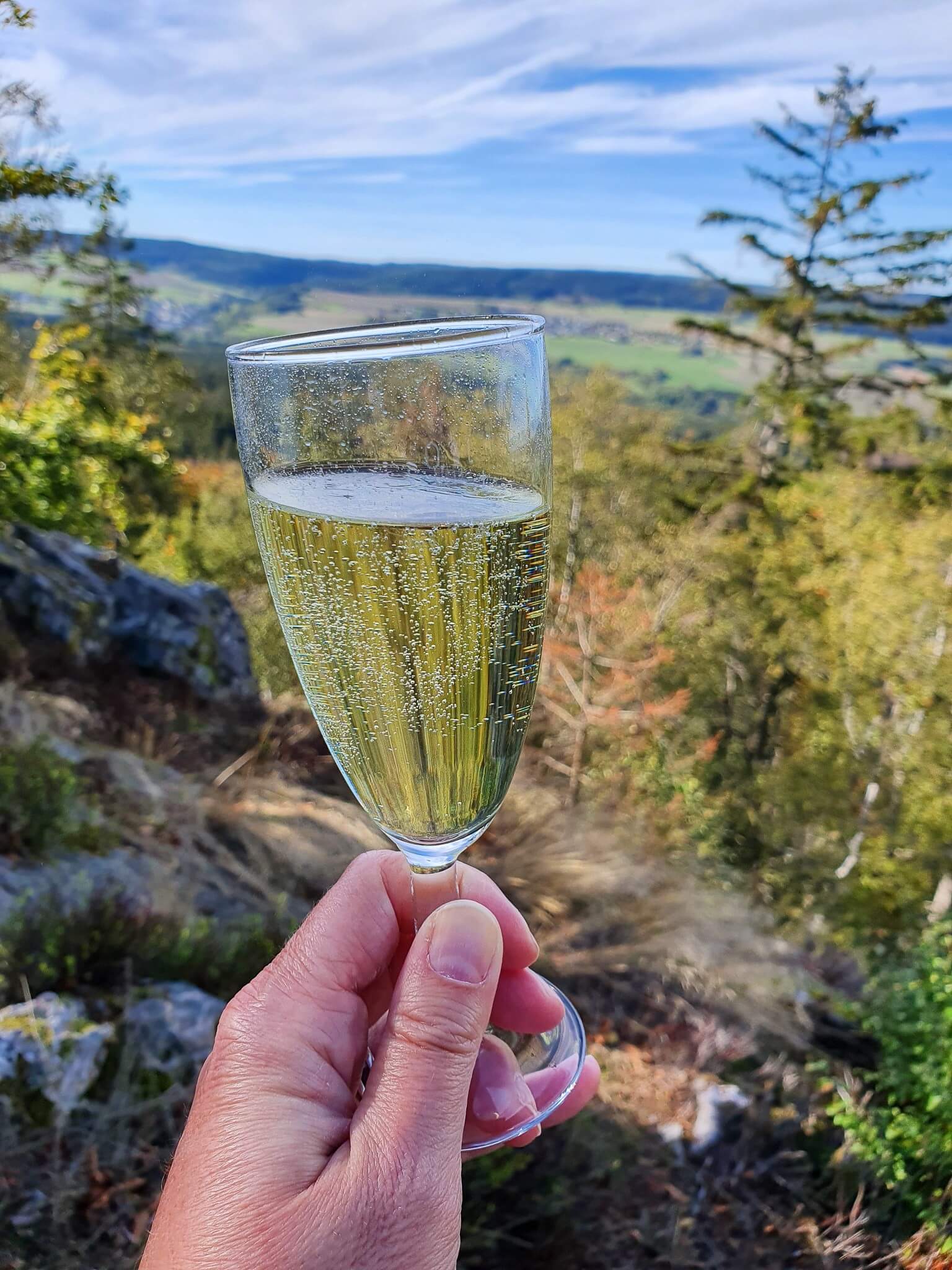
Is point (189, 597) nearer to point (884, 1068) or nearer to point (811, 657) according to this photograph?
point (884, 1068)

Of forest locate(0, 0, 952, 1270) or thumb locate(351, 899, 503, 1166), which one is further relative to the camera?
forest locate(0, 0, 952, 1270)

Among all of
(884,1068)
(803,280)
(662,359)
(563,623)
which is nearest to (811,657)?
(563,623)

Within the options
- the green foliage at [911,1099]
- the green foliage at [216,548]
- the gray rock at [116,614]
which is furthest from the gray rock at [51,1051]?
the green foliage at [216,548]

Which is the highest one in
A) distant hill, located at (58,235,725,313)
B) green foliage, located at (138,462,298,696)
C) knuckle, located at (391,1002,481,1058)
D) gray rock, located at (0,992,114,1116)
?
distant hill, located at (58,235,725,313)

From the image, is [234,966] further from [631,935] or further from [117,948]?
[631,935]

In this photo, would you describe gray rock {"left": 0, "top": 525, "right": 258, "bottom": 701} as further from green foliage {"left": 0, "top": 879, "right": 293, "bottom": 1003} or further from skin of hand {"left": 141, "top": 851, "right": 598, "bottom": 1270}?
skin of hand {"left": 141, "top": 851, "right": 598, "bottom": 1270}

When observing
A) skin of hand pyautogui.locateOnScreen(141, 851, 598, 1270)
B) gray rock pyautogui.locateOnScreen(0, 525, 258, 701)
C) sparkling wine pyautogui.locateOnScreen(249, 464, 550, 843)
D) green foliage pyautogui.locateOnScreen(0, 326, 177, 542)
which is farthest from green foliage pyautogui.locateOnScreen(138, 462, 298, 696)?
sparkling wine pyautogui.locateOnScreen(249, 464, 550, 843)
